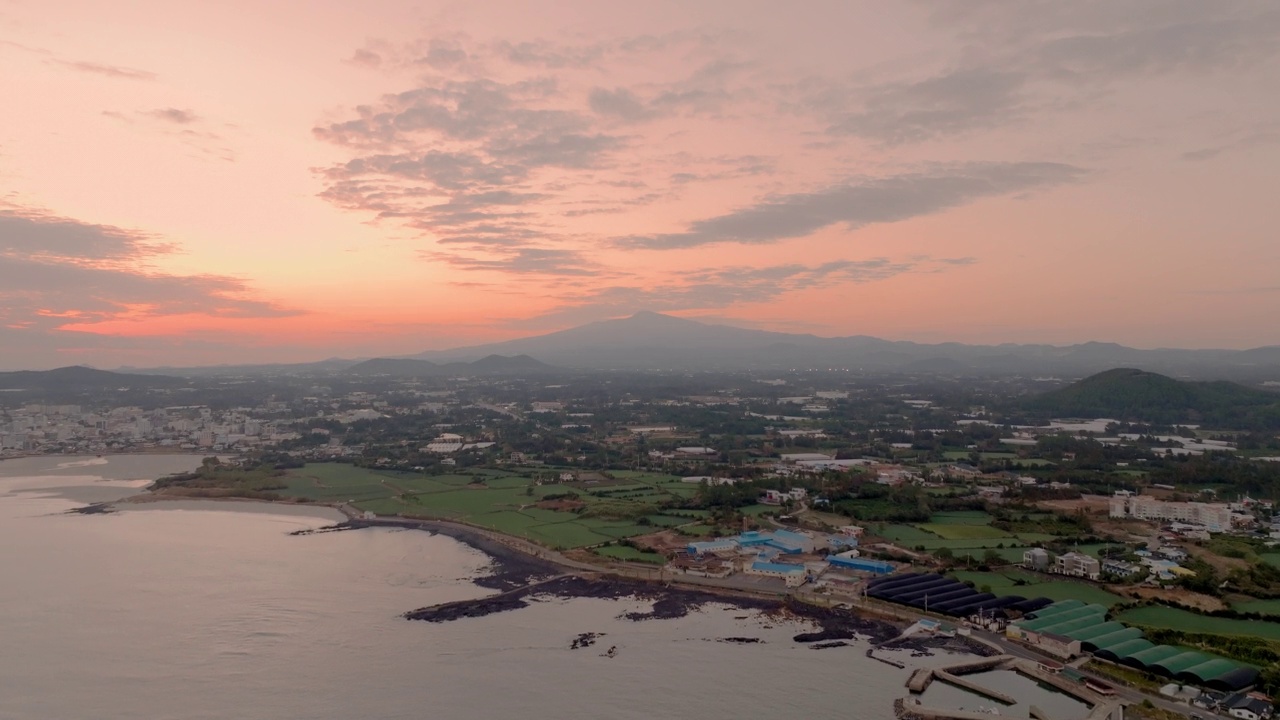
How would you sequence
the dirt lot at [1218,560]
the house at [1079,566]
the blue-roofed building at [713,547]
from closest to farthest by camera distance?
the house at [1079,566] < the dirt lot at [1218,560] < the blue-roofed building at [713,547]

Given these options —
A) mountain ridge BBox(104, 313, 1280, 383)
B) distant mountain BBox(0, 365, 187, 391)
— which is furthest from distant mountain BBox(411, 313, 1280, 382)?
distant mountain BBox(0, 365, 187, 391)

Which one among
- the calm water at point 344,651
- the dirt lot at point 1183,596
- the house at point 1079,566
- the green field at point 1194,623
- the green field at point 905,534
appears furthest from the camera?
the green field at point 905,534

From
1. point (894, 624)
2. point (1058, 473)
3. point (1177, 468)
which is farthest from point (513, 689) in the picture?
point (1177, 468)

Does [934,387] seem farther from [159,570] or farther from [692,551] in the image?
[159,570]

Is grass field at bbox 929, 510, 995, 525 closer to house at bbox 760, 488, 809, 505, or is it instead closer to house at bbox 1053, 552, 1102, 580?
house at bbox 760, 488, 809, 505

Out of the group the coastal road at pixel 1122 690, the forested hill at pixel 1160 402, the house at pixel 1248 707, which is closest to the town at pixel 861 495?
the house at pixel 1248 707

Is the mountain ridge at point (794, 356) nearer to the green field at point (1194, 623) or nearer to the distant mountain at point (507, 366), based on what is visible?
the distant mountain at point (507, 366)
